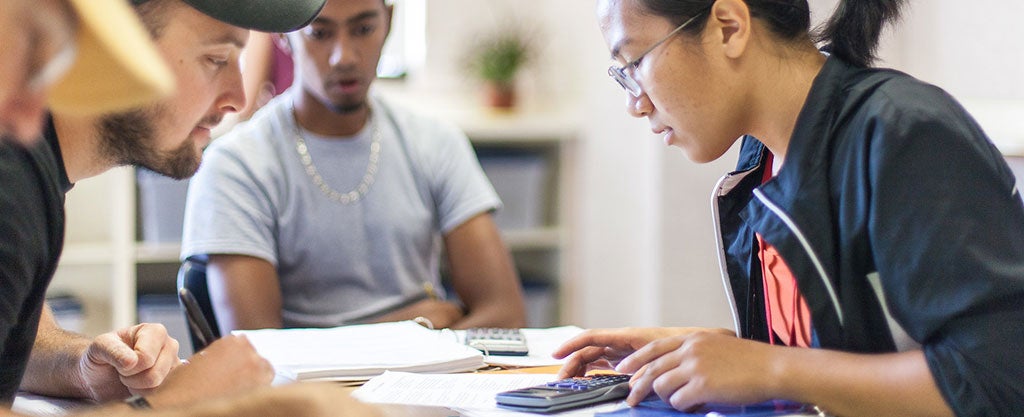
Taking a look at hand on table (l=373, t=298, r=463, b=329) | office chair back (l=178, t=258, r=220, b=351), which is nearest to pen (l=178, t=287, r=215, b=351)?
office chair back (l=178, t=258, r=220, b=351)

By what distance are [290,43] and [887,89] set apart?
143 cm

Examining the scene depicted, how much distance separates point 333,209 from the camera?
2.13 meters

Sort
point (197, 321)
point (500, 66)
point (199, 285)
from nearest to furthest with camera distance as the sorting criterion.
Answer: point (197, 321) < point (199, 285) < point (500, 66)

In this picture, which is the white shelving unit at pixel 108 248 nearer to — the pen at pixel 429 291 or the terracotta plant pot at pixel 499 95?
the terracotta plant pot at pixel 499 95

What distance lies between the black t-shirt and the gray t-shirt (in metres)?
0.76

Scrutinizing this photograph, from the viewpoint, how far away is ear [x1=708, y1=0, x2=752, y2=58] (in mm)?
1250

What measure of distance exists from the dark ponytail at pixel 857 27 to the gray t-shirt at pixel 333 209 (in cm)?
110

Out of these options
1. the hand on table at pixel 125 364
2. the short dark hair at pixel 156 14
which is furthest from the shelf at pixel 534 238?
the short dark hair at pixel 156 14

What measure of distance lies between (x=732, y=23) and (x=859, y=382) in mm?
462

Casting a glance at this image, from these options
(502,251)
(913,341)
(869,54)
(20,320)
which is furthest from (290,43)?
(913,341)

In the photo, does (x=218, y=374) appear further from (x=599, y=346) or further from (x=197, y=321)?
(x=197, y=321)

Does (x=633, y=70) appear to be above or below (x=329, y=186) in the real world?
above

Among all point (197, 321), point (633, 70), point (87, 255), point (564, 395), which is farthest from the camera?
point (87, 255)

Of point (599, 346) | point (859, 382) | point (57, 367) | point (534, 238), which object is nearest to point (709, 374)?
point (859, 382)
